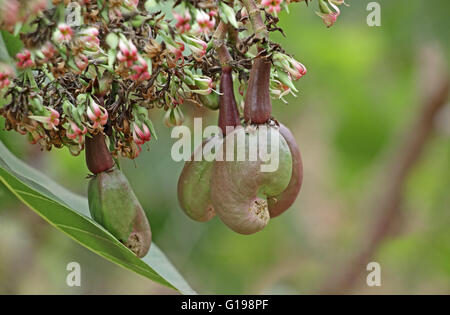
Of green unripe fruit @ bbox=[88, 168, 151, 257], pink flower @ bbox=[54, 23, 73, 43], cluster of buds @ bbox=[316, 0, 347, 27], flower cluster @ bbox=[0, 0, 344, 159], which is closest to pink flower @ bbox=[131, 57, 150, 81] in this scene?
flower cluster @ bbox=[0, 0, 344, 159]

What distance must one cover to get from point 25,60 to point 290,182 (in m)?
0.46

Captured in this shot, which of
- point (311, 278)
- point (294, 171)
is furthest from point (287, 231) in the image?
point (294, 171)

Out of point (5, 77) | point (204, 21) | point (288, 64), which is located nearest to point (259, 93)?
point (288, 64)

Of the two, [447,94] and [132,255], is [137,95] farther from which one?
[447,94]

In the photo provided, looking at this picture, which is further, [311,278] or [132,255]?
[311,278]

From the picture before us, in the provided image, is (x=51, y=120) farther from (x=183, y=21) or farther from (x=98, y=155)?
(x=183, y=21)

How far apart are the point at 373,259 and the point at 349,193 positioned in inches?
29.3

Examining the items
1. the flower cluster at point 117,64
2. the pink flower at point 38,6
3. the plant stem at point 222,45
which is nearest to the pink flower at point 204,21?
the flower cluster at point 117,64

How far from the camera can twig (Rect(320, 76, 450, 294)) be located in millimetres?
2762

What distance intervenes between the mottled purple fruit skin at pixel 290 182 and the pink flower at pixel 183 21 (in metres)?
0.24

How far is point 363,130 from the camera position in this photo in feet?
11.3

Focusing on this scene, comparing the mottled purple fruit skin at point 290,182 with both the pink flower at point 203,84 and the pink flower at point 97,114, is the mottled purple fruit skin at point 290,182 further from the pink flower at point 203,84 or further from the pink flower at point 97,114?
the pink flower at point 97,114

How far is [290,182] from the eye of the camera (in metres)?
1.23

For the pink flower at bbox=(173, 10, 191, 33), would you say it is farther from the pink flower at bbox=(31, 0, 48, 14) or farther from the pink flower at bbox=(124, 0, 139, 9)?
the pink flower at bbox=(31, 0, 48, 14)
